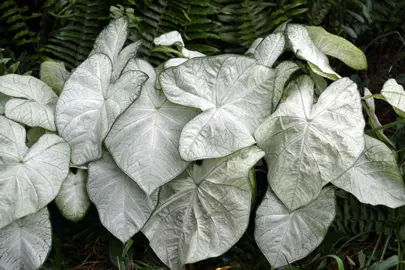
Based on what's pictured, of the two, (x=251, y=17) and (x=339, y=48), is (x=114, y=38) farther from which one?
(x=339, y=48)

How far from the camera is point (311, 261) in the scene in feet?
5.46

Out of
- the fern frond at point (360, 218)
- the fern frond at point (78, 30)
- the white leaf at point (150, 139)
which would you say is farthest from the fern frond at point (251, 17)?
the fern frond at point (360, 218)

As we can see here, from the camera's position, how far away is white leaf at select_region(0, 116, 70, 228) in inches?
56.8

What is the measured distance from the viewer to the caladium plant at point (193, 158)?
146cm

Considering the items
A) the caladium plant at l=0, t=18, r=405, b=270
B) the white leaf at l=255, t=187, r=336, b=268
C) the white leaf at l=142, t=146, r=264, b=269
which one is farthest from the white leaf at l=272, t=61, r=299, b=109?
the white leaf at l=255, t=187, r=336, b=268

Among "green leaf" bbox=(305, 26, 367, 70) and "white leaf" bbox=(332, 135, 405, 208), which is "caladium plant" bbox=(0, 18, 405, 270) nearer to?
"white leaf" bbox=(332, 135, 405, 208)

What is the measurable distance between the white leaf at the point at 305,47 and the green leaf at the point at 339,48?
0.09 metres

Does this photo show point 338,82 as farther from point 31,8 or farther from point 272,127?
Result: point 31,8

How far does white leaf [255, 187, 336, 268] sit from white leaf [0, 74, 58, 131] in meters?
0.68

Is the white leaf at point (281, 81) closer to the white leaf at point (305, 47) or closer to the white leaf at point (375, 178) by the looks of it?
the white leaf at point (305, 47)

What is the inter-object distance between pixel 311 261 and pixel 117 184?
65 cm

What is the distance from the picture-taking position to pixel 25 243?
1509 millimetres

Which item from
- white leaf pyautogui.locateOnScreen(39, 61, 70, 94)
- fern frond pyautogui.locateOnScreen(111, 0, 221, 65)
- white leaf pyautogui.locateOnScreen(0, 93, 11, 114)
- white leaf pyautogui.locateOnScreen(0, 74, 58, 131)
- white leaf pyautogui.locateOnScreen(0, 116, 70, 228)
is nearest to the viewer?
white leaf pyautogui.locateOnScreen(0, 116, 70, 228)

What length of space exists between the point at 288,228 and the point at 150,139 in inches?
18.2
